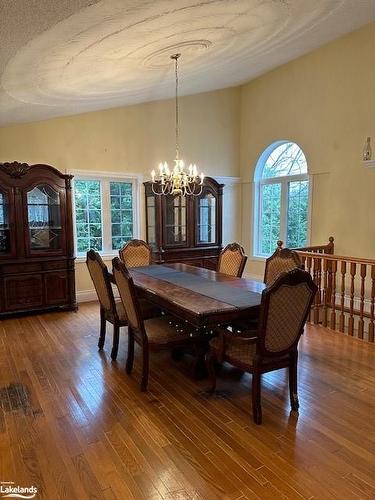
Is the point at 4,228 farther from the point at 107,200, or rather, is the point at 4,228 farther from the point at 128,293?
the point at 128,293

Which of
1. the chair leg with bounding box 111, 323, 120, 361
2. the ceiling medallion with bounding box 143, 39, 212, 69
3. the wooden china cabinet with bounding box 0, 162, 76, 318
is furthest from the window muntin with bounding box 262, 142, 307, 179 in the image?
the chair leg with bounding box 111, 323, 120, 361

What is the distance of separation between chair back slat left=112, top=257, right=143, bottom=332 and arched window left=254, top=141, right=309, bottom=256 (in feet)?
12.7

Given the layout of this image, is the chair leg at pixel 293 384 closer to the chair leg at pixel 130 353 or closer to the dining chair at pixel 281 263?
the dining chair at pixel 281 263

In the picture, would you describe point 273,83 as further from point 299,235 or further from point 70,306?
point 70,306

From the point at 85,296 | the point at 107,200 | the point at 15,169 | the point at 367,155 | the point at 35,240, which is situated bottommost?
the point at 85,296

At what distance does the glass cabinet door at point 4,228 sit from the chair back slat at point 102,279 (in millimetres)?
1816

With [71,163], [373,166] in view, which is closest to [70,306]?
[71,163]

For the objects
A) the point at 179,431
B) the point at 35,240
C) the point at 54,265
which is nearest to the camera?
the point at 179,431

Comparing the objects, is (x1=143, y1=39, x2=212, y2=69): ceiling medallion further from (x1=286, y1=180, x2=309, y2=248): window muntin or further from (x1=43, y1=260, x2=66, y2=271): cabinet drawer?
(x1=286, y1=180, x2=309, y2=248): window muntin

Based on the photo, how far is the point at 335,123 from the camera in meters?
5.37

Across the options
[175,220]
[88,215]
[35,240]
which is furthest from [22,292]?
[175,220]

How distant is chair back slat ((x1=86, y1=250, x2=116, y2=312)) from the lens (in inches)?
137

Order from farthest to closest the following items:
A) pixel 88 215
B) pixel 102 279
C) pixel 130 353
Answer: pixel 88 215, pixel 102 279, pixel 130 353

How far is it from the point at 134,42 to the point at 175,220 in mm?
3315
